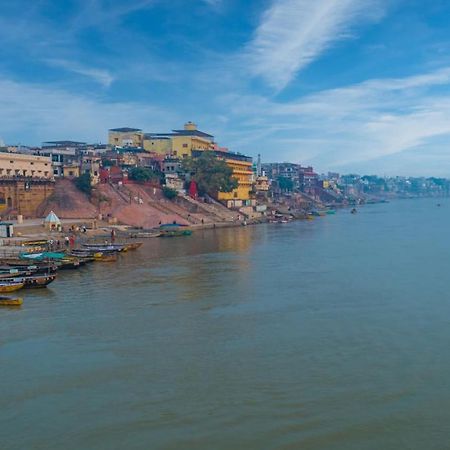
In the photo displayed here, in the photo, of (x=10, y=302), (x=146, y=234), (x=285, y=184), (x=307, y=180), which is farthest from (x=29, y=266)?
(x=307, y=180)

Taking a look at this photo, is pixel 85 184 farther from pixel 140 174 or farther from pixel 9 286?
pixel 9 286

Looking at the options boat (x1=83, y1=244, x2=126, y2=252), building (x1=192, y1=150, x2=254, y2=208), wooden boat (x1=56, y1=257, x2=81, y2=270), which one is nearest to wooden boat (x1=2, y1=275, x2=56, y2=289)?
wooden boat (x1=56, y1=257, x2=81, y2=270)

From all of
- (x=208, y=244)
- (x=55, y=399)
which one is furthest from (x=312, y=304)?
(x=208, y=244)

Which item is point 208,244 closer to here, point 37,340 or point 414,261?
point 414,261

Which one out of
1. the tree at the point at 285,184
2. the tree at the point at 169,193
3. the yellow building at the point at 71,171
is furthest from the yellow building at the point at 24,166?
the tree at the point at 285,184

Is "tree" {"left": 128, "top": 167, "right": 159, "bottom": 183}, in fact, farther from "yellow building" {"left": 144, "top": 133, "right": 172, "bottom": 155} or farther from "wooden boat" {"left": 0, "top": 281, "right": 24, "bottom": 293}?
"wooden boat" {"left": 0, "top": 281, "right": 24, "bottom": 293}

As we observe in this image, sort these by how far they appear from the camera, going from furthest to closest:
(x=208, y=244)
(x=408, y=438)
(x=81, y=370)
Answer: (x=208, y=244), (x=81, y=370), (x=408, y=438)
